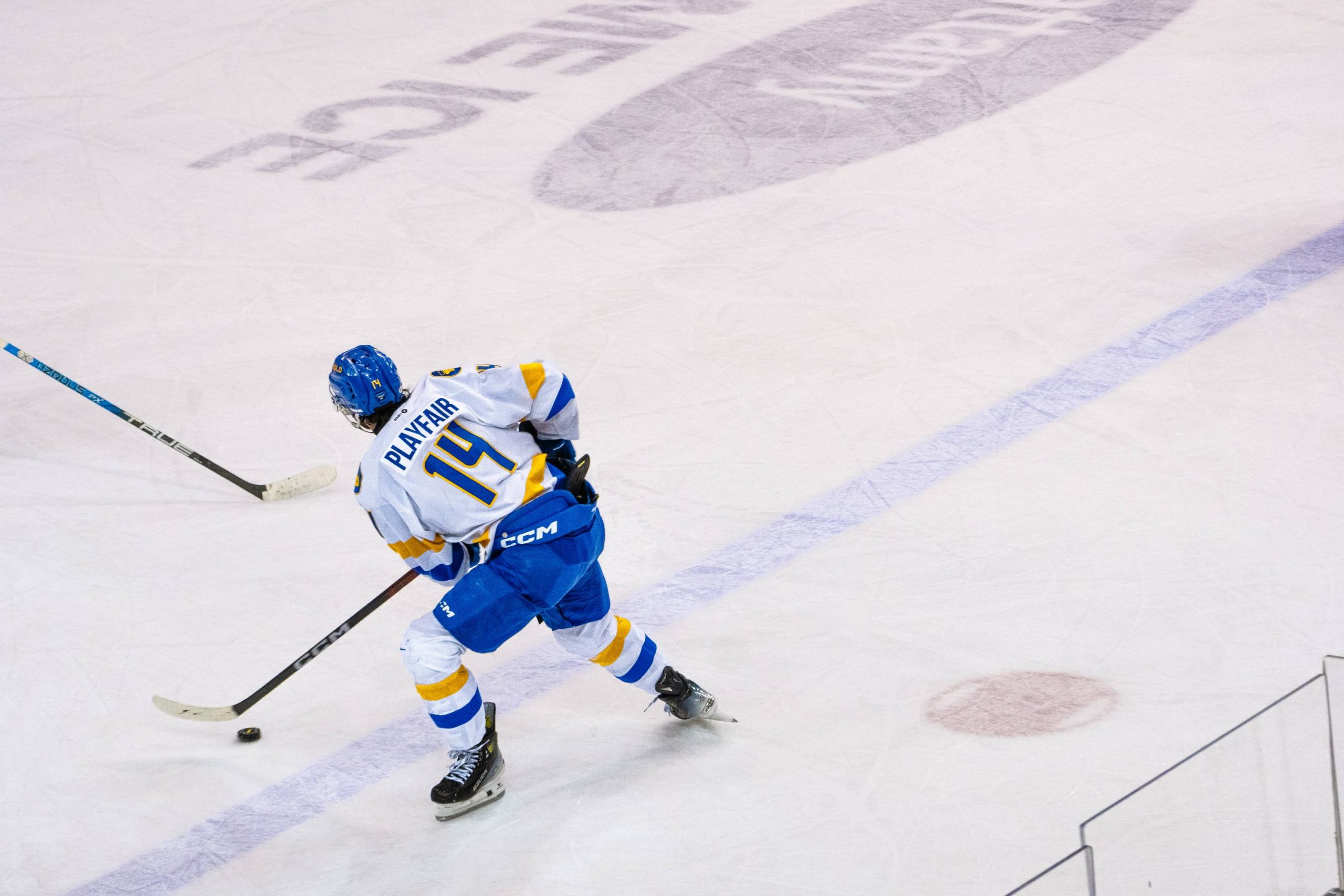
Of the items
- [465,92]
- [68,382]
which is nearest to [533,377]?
[68,382]

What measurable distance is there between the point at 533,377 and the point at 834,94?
5468mm

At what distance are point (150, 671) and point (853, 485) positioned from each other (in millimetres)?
2314

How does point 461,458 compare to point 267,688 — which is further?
point 267,688

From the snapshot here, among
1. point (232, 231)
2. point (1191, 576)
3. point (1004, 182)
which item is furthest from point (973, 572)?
point (232, 231)

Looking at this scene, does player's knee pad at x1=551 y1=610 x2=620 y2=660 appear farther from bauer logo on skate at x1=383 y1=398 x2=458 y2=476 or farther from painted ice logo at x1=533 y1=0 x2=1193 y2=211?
painted ice logo at x1=533 y1=0 x2=1193 y2=211

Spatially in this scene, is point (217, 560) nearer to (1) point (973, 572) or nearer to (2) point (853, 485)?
(2) point (853, 485)

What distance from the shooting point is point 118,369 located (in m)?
6.11

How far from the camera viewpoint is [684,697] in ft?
11.3

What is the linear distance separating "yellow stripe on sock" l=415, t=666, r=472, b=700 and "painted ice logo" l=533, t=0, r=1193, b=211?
4330 millimetres

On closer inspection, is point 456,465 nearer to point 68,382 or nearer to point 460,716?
point 460,716

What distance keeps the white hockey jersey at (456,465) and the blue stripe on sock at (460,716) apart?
0.31 m

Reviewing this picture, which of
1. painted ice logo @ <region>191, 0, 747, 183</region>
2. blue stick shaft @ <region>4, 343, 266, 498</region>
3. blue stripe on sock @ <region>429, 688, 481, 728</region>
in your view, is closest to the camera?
blue stripe on sock @ <region>429, 688, 481, 728</region>

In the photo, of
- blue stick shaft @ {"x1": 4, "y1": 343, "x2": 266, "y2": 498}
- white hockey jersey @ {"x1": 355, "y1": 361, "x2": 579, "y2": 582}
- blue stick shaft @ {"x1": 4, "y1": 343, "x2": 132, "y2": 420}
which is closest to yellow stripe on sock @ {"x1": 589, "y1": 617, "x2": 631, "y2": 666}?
white hockey jersey @ {"x1": 355, "y1": 361, "x2": 579, "y2": 582}

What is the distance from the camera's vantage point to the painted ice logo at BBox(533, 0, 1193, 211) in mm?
7395
